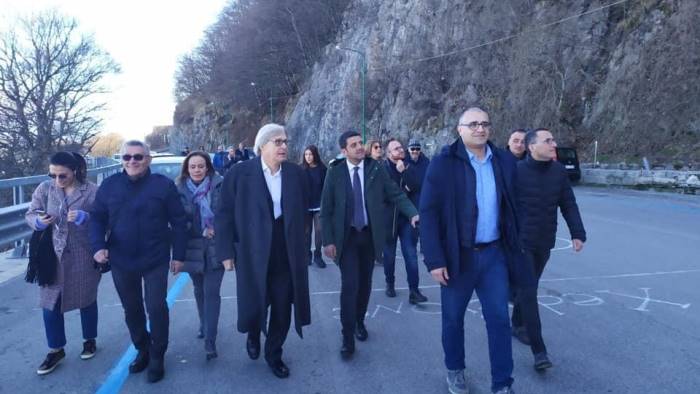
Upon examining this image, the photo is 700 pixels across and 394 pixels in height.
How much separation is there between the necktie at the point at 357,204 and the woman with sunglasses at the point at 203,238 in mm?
1189

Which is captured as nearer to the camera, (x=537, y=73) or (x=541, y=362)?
(x=541, y=362)

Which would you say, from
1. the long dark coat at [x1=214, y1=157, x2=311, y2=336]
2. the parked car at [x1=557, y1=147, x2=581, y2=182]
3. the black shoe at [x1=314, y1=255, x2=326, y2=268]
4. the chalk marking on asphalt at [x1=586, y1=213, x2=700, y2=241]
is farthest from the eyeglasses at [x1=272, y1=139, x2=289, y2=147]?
the parked car at [x1=557, y1=147, x2=581, y2=182]

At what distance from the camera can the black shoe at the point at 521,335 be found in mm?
4849

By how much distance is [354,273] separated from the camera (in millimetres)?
4801

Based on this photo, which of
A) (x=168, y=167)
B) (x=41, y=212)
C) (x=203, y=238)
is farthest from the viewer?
(x=168, y=167)

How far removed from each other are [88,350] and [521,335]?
3781 millimetres

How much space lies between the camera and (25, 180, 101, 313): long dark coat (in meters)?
4.57

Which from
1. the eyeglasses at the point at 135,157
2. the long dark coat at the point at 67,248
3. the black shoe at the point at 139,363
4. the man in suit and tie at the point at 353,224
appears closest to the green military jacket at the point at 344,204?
the man in suit and tie at the point at 353,224

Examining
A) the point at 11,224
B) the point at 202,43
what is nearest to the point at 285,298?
the point at 11,224

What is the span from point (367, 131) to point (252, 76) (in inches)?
978

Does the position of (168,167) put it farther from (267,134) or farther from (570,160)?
(570,160)

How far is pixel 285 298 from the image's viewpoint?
177 inches

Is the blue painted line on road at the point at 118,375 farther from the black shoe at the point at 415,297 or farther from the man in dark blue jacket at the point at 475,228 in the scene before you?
the black shoe at the point at 415,297

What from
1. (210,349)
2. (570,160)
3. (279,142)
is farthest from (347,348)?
(570,160)
